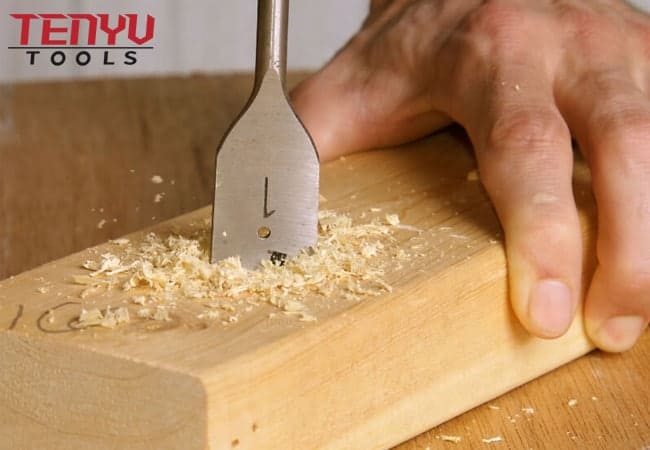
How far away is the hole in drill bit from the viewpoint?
1.11 meters

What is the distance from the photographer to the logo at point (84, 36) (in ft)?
5.98

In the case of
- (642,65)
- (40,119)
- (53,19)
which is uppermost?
(642,65)

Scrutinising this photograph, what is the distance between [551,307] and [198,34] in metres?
1.49

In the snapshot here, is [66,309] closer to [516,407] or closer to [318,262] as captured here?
[318,262]

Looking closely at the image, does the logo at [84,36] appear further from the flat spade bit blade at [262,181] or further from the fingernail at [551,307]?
the fingernail at [551,307]

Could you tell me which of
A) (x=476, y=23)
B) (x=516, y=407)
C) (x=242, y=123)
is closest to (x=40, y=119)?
(x=476, y=23)

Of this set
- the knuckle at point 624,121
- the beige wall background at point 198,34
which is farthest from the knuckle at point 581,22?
the beige wall background at point 198,34

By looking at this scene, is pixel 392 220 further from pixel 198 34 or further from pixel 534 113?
pixel 198 34

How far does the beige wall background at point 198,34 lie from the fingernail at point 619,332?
95cm

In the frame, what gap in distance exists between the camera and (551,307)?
1186mm

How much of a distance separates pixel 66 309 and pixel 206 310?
0.13 metres

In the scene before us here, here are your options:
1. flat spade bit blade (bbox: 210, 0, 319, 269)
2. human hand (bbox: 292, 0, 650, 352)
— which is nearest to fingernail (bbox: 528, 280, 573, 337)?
human hand (bbox: 292, 0, 650, 352)

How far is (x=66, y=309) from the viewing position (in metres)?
1.03

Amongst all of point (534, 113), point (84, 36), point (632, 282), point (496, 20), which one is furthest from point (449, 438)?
point (84, 36)
